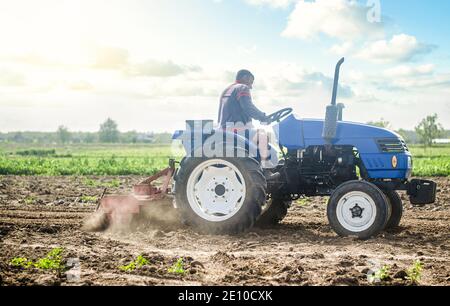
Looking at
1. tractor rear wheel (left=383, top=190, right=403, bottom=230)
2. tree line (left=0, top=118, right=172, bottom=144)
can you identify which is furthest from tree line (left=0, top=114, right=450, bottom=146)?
tractor rear wheel (left=383, top=190, right=403, bottom=230)

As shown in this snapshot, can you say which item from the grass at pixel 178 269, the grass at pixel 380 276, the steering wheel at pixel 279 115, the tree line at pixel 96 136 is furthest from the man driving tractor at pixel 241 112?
the tree line at pixel 96 136

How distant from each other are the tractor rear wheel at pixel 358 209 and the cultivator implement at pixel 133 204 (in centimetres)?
248

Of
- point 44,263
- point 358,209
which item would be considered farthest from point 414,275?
point 44,263

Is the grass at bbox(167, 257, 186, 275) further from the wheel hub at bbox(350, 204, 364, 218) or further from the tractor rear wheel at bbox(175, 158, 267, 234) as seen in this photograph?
the wheel hub at bbox(350, 204, 364, 218)

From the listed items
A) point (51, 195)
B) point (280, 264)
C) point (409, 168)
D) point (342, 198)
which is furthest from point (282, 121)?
point (51, 195)

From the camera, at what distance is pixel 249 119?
7449 mm

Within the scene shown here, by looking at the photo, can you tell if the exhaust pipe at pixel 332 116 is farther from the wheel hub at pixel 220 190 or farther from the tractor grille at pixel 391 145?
the wheel hub at pixel 220 190

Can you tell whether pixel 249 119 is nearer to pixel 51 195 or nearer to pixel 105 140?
pixel 51 195

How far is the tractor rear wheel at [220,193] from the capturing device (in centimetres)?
709

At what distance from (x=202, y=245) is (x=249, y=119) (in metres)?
1.96

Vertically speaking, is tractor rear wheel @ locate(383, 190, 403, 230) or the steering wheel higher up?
the steering wheel

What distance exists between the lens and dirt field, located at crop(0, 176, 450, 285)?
4.98m

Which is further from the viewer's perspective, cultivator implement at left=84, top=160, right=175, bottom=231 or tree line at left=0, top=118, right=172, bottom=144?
tree line at left=0, top=118, right=172, bottom=144

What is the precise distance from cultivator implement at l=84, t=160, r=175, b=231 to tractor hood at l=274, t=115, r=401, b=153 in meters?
1.85
